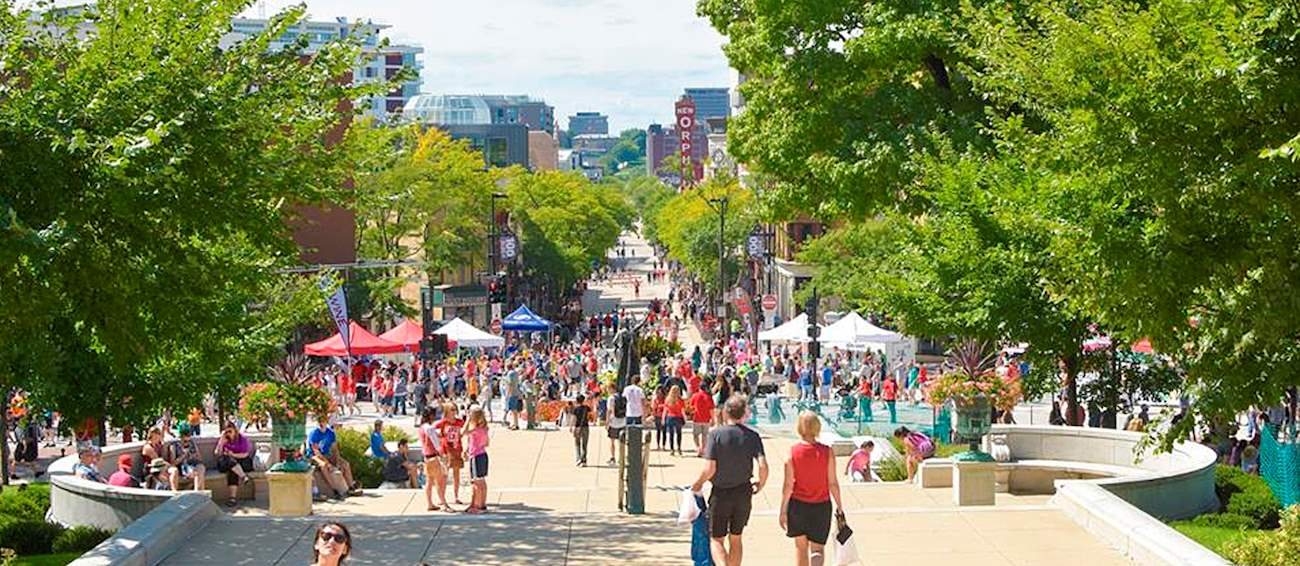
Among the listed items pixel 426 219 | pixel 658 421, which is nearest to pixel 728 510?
pixel 658 421

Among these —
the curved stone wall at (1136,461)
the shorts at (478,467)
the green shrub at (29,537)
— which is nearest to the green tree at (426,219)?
the curved stone wall at (1136,461)

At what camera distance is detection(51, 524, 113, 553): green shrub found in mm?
17656

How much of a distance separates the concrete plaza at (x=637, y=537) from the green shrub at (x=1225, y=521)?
70.6 inches

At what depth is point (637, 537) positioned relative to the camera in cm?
1716

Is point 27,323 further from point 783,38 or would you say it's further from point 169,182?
point 783,38

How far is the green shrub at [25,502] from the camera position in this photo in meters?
20.5

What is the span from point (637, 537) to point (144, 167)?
5.69 metres

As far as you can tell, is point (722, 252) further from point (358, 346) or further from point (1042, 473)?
point (1042, 473)

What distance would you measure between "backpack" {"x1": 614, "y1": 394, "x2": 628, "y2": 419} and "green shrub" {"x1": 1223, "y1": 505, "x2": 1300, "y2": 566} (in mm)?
14650

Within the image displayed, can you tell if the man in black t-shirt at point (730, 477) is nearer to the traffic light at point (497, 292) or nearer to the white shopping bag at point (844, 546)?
the white shopping bag at point (844, 546)

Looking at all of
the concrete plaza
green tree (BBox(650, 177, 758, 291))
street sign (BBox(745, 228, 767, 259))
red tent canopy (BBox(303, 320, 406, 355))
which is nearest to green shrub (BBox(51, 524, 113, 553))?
the concrete plaza

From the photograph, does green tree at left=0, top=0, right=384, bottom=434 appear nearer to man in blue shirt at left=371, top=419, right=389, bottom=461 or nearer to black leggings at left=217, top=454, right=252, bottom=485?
black leggings at left=217, top=454, right=252, bottom=485

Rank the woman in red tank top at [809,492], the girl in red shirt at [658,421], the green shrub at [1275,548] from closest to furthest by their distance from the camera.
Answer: the woman in red tank top at [809,492] → the green shrub at [1275,548] → the girl in red shirt at [658,421]

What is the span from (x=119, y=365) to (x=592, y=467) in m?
12.5
